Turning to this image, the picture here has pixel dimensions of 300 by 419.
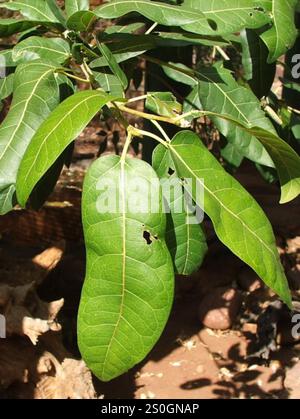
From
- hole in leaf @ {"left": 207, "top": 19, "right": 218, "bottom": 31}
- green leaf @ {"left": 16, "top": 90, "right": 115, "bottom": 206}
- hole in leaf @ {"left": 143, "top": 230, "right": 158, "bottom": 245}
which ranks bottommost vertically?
hole in leaf @ {"left": 143, "top": 230, "right": 158, "bottom": 245}

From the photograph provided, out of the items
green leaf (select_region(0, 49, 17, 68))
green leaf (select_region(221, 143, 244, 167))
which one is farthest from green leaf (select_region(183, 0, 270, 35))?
green leaf (select_region(221, 143, 244, 167))

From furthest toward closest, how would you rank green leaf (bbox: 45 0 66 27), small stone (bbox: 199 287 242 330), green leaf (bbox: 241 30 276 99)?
small stone (bbox: 199 287 242 330) → green leaf (bbox: 241 30 276 99) → green leaf (bbox: 45 0 66 27)

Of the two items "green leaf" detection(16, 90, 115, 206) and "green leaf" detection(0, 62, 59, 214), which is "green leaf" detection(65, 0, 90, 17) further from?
"green leaf" detection(16, 90, 115, 206)

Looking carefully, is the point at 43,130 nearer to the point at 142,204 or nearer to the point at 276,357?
the point at 142,204

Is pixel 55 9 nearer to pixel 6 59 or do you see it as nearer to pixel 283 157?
pixel 6 59

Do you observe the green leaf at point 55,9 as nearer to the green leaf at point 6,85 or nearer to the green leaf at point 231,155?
the green leaf at point 6,85

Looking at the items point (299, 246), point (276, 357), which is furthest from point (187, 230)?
point (299, 246)

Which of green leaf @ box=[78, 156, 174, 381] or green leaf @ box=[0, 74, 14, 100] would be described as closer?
green leaf @ box=[78, 156, 174, 381]

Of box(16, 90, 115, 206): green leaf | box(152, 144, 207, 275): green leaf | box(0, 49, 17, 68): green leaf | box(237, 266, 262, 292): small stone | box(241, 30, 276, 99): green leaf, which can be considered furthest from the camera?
box(237, 266, 262, 292): small stone

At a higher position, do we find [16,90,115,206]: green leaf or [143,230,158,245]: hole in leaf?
[16,90,115,206]: green leaf
